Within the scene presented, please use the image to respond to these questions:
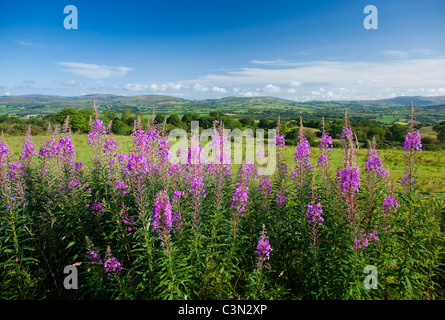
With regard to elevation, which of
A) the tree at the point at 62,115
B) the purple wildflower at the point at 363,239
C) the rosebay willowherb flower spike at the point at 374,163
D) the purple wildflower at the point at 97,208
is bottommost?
the purple wildflower at the point at 363,239

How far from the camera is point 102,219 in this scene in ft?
20.6

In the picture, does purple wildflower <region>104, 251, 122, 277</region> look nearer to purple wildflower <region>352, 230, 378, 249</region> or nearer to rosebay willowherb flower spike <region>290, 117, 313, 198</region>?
rosebay willowherb flower spike <region>290, 117, 313, 198</region>

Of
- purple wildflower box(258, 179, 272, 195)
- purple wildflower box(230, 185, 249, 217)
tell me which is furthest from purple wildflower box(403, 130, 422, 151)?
purple wildflower box(230, 185, 249, 217)

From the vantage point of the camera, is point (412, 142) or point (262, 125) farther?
point (262, 125)

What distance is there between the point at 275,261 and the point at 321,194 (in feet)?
6.83

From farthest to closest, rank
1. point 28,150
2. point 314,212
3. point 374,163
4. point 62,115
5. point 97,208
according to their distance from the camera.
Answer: point 62,115 → point 28,150 → point 374,163 → point 97,208 → point 314,212

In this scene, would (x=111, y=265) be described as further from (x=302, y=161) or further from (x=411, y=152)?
(x=411, y=152)

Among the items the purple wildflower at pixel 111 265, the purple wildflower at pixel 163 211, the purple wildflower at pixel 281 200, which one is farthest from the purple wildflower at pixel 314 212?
the purple wildflower at pixel 111 265

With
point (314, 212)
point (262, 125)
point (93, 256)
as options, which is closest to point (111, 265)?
point (93, 256)

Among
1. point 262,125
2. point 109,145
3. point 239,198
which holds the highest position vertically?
point 262,125

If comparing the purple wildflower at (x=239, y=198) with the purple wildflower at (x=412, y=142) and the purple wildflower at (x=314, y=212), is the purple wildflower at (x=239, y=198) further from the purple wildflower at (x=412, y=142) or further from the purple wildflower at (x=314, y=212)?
the purple wildflower at (x=412, y=142)

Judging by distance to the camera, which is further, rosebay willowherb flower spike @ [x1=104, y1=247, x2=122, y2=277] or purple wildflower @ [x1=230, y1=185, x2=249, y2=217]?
purple wildflower @ [x1=230, y1=185, x2=249, y2=217]

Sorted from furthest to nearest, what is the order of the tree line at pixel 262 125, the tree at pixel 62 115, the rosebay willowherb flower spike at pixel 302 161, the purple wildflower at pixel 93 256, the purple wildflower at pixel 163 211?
the tree at pixel 62 115 < the tree line at pixel 262 125 < the rosebay willowherb flower spike at pixel 302 161 < the purple wildflower at pixel 93 256 < the purple wildflower at pixel 163 211
